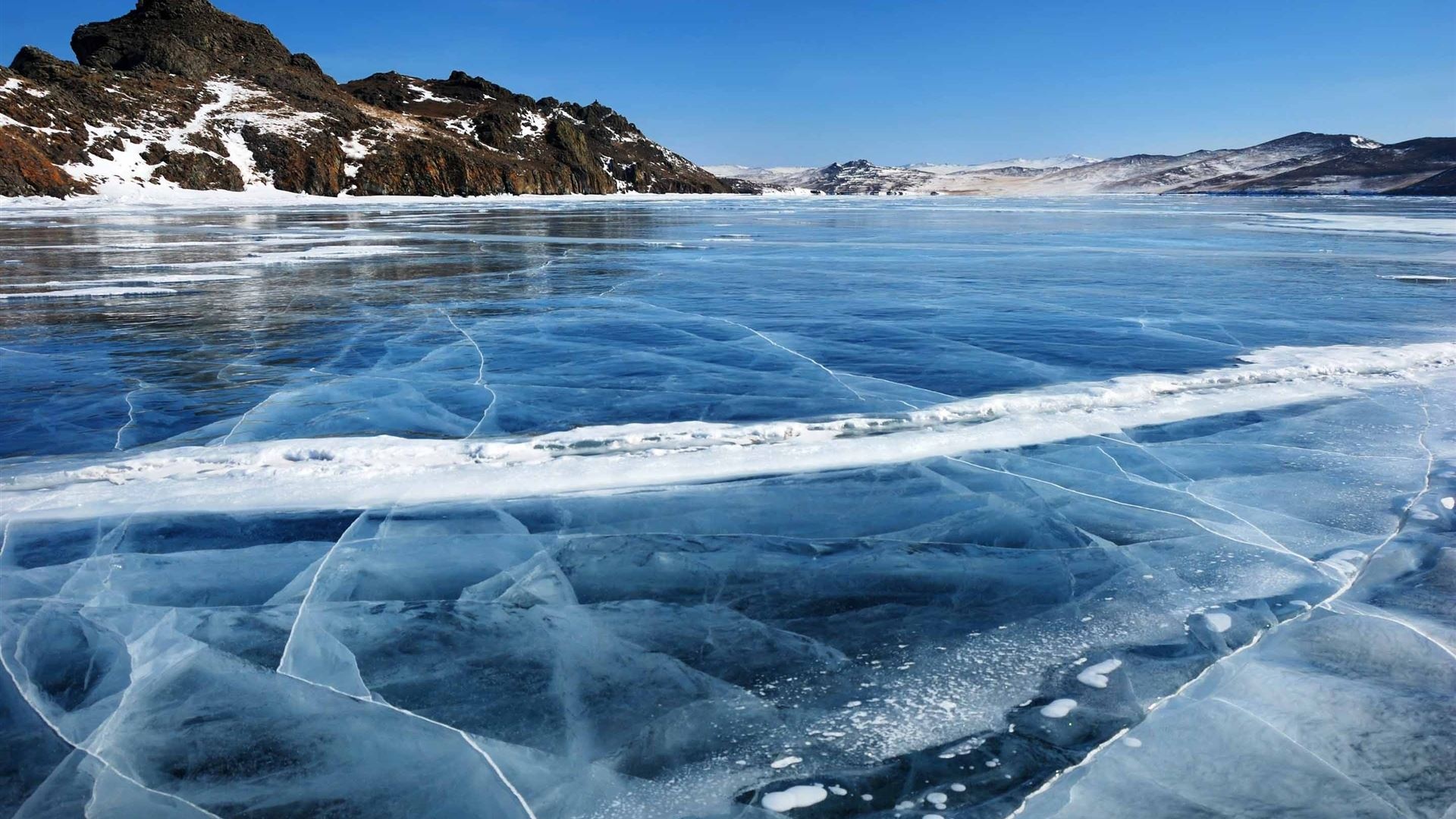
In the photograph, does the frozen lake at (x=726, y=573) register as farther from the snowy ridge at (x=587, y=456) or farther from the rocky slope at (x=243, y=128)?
the rocky slope at (x=243, y=128)

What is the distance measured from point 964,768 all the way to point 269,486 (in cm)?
304

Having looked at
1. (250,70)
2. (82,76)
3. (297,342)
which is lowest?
(297,342)

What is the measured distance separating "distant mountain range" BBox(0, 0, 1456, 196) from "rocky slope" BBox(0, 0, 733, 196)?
15 cm

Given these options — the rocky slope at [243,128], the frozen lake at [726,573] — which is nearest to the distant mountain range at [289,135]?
the rocky slope at [243,128]

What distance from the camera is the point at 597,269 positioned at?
12.2m

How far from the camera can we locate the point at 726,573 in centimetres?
283

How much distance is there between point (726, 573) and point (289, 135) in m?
68.0

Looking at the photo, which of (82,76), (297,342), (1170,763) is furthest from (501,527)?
(82,76)

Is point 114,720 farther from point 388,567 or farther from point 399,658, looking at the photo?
point 388,567

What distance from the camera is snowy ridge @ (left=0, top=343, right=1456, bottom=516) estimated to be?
356cm

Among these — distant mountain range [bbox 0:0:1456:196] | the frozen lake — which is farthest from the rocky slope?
the frozen lake

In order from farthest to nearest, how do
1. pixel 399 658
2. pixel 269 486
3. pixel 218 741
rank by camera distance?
pixel 269 486
pixel 399 658
pixel 218 741

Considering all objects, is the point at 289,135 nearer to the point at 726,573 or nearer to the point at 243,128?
the point at 243,128

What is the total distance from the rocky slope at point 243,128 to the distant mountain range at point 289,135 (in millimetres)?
147
